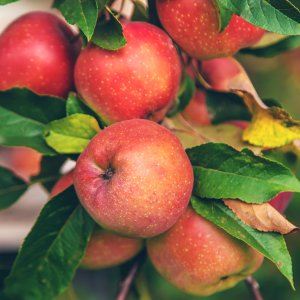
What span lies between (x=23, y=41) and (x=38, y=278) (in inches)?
13.0

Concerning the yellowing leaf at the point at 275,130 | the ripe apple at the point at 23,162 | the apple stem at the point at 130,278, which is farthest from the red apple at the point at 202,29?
the ripe apple at the point at 23,162

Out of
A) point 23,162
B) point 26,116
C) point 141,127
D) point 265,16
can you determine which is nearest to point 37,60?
point 26,116

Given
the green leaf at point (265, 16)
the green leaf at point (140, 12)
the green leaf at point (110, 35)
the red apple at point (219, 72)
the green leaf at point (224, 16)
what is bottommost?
the red apple at point (219, 72)

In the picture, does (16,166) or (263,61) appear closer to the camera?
(16,166)

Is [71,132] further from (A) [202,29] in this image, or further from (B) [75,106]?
(A) [202,29]

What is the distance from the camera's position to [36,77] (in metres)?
0.94

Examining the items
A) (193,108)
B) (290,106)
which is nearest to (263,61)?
(290,106)

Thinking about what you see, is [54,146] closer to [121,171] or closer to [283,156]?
[121,171]

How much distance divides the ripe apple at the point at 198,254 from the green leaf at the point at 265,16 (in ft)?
0.85

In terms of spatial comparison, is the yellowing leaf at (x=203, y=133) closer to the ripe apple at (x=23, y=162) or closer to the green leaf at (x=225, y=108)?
the green leaf at (x=225, y=108)

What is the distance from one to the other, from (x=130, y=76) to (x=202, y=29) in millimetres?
111

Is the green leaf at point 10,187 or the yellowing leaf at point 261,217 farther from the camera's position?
the green leaf at point 10,187

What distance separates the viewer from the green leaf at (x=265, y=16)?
81 centimetres

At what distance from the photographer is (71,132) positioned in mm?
896
